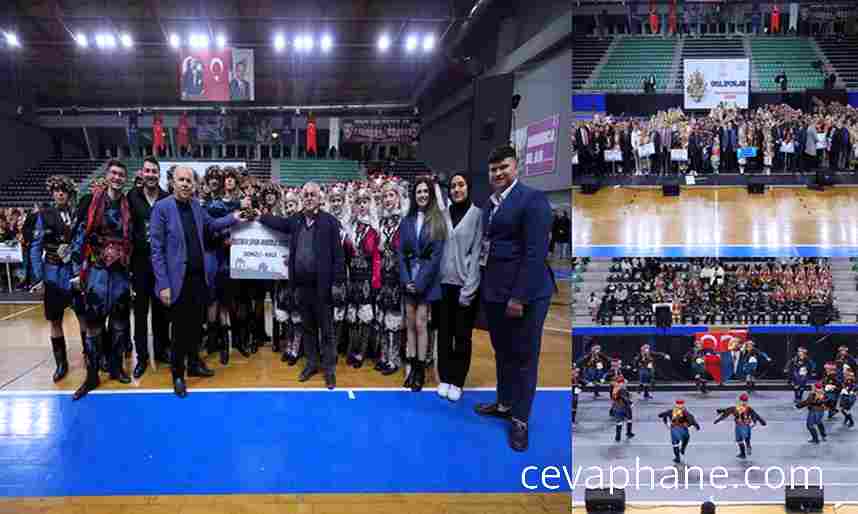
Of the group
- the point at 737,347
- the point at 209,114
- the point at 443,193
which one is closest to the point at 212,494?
the point at 209,114

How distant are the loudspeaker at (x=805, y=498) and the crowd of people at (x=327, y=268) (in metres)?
0.83

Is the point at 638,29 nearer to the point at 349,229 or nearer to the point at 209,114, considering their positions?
the point at 209,114

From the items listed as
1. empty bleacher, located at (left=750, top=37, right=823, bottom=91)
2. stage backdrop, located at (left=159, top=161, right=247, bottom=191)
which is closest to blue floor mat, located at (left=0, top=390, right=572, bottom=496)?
stage backdrop, located at (left=159, top=161, right=247, bottom=191)

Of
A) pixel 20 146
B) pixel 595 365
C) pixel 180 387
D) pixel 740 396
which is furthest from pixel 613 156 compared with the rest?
pixel 180 387

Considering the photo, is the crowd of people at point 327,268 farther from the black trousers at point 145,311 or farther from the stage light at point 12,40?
the stage light at point 12,40

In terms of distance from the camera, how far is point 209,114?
5.65ft

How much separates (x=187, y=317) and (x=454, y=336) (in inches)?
48.3

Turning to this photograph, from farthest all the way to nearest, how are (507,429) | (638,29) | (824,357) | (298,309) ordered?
(298,309) → (507,429) → (824,357) → (638,29)

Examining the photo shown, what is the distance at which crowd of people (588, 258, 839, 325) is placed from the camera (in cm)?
160

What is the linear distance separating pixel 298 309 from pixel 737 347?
2.02 m

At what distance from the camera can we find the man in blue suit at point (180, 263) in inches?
90.7

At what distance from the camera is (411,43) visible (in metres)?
1.70

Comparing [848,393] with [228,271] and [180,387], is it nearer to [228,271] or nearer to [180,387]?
[180,387]

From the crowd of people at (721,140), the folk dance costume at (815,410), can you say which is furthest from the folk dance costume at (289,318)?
the folk dance costume at (815,410)
